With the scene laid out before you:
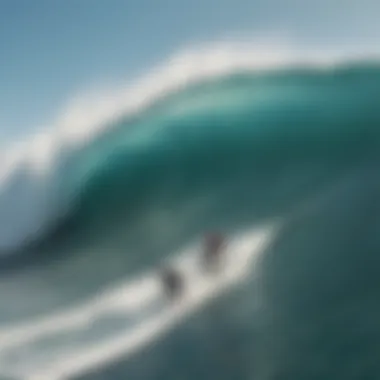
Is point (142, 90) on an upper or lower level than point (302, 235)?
upper

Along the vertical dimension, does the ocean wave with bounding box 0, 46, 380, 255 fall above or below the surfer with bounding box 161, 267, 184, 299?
above

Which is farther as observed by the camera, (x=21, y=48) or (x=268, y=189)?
(x=21, y=48)

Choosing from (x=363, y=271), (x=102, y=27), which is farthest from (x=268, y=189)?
(x=102, y=27)

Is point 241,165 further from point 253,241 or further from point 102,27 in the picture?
point 102,27

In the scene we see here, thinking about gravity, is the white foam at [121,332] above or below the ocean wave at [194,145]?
below

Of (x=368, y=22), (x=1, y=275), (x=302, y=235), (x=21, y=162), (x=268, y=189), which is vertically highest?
(x=21, y=162)

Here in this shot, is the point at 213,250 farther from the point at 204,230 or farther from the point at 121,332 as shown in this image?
the point at 121,332
